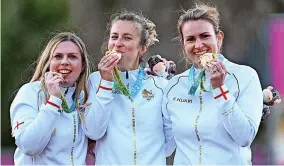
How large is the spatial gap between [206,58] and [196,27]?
0.95ft

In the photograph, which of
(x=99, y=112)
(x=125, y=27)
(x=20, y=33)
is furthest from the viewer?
(x=20, y=33)

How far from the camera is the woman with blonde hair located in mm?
4547

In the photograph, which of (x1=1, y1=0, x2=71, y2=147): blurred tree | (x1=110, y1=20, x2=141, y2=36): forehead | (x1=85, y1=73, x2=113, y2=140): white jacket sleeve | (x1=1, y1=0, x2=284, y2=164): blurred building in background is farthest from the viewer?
(x1=1, y1=0, x2=71, y2=147): blurred tree

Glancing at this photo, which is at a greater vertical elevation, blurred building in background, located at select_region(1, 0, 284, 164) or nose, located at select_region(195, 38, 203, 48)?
blurred building in background, located at select_region(1, 0, 284, 164)

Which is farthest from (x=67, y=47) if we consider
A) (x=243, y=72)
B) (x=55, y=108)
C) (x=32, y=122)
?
(x=243, y=72)

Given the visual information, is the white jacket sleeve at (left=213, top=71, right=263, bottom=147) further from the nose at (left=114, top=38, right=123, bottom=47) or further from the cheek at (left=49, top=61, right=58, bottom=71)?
the cheek at (left=49, top=61, right=58, bottom=71)

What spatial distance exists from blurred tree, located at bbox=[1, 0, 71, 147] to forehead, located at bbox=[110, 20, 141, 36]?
852 cm

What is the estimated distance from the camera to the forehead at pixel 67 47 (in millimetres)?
4863

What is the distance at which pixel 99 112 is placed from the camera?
4688 mm

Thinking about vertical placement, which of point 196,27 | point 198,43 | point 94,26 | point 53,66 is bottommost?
point 53,66

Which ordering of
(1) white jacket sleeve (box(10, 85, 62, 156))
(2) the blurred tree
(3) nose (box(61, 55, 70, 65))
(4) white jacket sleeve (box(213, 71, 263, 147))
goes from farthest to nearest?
(2) the blurred tree
(3) nose (box(61, 55, 70, 65))
(1) white jacket sleeve (box(10, 85, 62, 156))
(4) white jacket sleeve (box(213, 71, 263, 147))

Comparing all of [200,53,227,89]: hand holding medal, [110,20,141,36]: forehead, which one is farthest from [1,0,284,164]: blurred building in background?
[200,53,227,89]: hand holding medal

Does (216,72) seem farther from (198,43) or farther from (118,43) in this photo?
(118,43)

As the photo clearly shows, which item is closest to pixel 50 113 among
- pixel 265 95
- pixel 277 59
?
pixel 265 95
